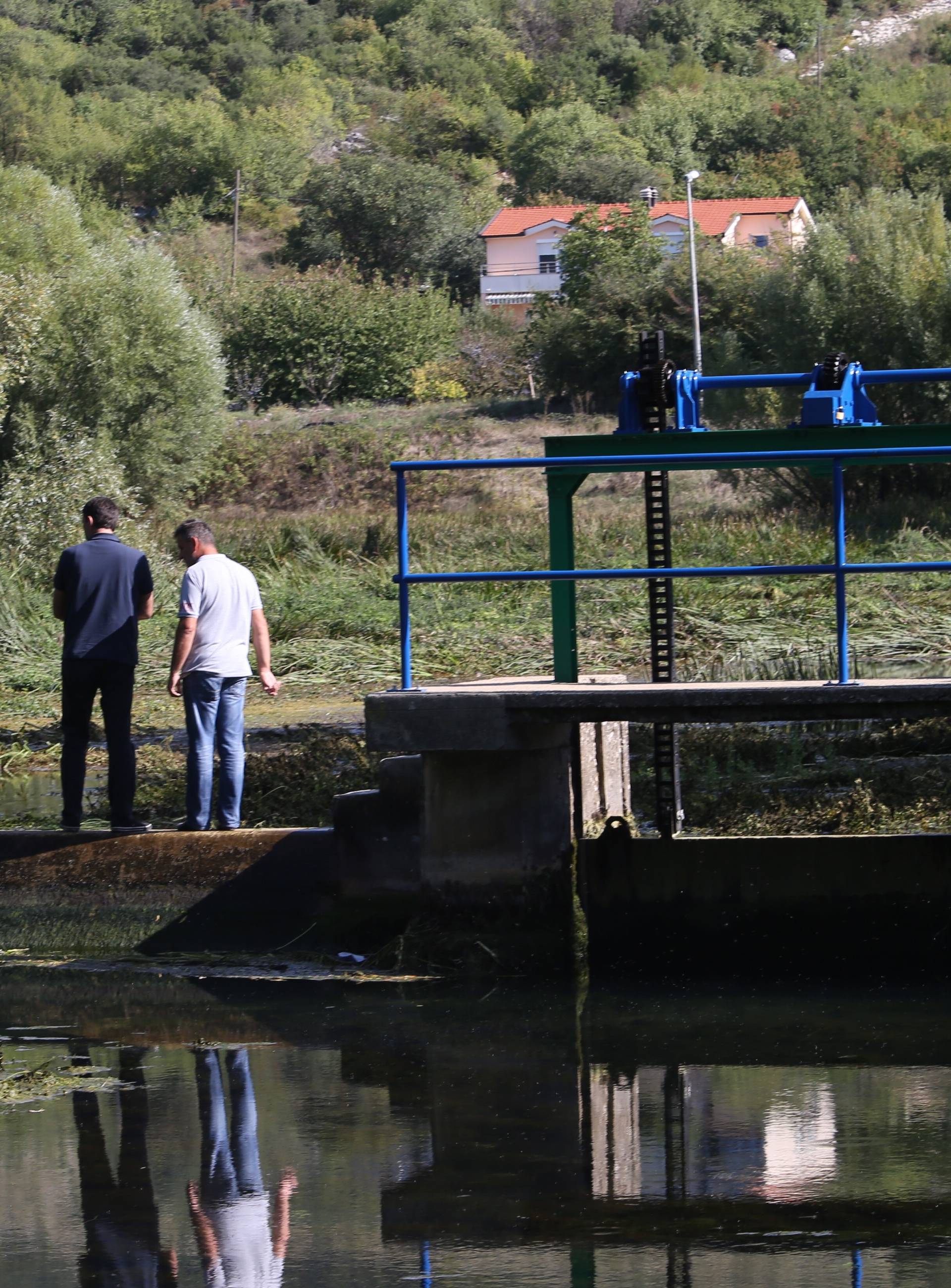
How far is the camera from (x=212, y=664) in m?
8.05

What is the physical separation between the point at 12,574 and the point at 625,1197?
20962 mm

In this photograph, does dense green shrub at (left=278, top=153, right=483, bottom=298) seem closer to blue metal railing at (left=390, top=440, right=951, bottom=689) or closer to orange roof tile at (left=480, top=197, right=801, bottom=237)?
orange roof tile at (left=480, top=197, right=801, bottom=237)

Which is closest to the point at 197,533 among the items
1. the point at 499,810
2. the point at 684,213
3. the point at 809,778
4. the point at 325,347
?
the point at 499,810

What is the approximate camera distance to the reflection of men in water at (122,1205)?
14.0 ft

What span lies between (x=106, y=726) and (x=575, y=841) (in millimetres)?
2597

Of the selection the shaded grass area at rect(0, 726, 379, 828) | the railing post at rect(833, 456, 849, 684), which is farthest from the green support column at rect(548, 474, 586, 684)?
the shaded grass area at rect(0, 726, 379, 828)

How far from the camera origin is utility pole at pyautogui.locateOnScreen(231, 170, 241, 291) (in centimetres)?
6310

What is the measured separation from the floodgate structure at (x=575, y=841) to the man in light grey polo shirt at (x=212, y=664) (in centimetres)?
33

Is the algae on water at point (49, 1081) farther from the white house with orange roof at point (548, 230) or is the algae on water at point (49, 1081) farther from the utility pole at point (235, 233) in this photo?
the white house with orange roof at point (548, 230)

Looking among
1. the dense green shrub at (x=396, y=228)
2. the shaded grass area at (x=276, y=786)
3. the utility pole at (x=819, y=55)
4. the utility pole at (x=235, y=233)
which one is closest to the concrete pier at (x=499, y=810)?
the shaded grass area at (x=276, y=786)

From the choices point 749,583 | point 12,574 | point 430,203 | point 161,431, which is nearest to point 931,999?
point 749,583

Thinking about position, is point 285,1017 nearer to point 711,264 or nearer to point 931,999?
point 931,999

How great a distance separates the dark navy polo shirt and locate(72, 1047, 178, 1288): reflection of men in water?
284cm

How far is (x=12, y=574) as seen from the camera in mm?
24031
